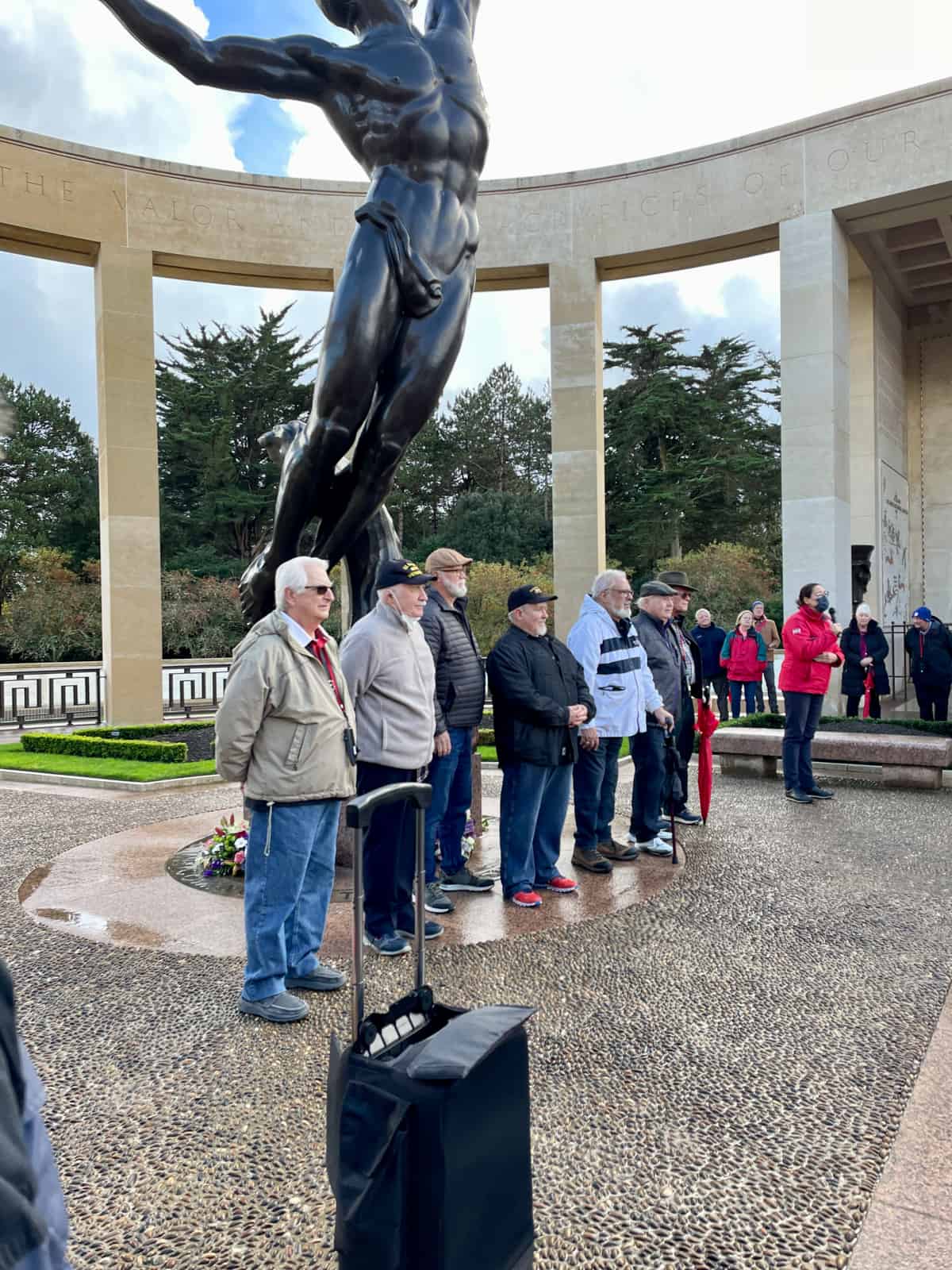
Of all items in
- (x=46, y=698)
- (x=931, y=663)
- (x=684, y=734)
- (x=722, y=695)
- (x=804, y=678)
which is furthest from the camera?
(x=46, y=698)

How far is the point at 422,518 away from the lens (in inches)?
1567

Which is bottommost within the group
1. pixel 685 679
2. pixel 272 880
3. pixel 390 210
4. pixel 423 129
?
pixel 272 880

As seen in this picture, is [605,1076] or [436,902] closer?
[605,1076]

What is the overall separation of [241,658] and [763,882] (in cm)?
339

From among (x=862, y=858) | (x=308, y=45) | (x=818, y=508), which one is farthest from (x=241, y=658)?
(x=818, y=508)

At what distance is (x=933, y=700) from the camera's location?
477 inches

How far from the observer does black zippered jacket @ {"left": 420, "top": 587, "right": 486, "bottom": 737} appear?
5.08m

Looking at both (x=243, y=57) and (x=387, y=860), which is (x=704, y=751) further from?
(x=243, y=57)

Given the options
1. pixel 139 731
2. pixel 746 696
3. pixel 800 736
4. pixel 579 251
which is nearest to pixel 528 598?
pixel 800 736

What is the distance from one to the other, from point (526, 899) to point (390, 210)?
11.8 ft

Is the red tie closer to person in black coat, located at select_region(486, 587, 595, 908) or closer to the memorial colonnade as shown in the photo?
person in black coat, located at select_region(486, 587, 595, 908)

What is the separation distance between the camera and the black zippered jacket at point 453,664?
508 cm

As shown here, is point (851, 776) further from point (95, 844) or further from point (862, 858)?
point (95, 844)

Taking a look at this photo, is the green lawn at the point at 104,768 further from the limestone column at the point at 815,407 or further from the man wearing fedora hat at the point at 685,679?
the limestone column at the point at 815,407
